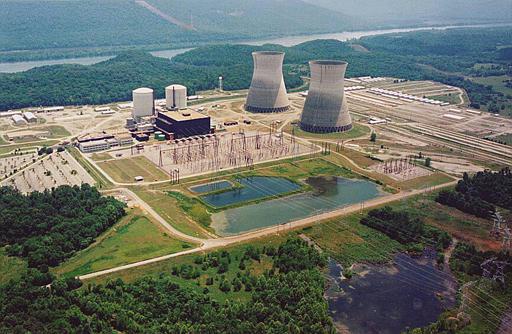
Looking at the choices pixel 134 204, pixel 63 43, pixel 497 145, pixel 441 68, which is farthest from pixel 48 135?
pixel 63 43

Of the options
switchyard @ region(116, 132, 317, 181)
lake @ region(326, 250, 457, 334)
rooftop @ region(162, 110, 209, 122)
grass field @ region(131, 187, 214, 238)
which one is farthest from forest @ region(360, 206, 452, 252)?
rooftop @ region(162, 110, 209, 122)

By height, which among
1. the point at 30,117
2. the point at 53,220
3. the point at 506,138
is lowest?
the point at 53,220

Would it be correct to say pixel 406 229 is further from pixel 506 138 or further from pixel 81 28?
pixel 81 28

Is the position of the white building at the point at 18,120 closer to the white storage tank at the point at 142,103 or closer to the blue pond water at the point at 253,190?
the white storage tank at the point at 142,103

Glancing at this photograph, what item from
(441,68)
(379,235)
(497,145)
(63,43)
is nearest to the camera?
Result: (379,235)

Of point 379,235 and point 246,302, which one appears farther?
point 379,235

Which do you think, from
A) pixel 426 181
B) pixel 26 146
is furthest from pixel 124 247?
pixel 26 146

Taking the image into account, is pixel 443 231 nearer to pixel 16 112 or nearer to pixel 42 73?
pixel 16 112
